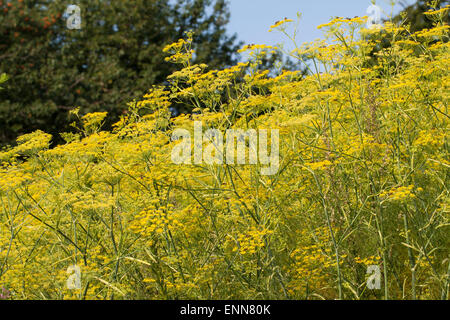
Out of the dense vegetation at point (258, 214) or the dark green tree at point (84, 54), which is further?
the dark green tree at point (84, 54)

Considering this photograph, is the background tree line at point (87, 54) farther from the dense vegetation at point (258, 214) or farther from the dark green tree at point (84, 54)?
the dense vegetation at point (258, 214)

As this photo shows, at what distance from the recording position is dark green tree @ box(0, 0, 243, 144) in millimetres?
16000

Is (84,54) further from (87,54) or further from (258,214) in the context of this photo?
(258,214)

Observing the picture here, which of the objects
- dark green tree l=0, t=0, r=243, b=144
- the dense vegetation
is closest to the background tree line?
dark green tree l=0, t=0, r=243, b=144

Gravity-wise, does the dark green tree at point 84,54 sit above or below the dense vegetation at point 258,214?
above

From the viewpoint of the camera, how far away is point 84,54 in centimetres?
1759

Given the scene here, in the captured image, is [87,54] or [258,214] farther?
[87,54]

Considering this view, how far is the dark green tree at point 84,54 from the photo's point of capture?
16000 mm

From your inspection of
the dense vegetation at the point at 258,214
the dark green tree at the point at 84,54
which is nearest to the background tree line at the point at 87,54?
the dark green tree at the point at 84,54

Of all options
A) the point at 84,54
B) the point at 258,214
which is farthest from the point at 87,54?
the point at 258,214

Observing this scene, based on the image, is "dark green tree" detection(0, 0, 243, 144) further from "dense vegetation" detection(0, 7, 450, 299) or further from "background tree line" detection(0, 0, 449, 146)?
"dense vegetation" detection(0, 7, 450, 299)
